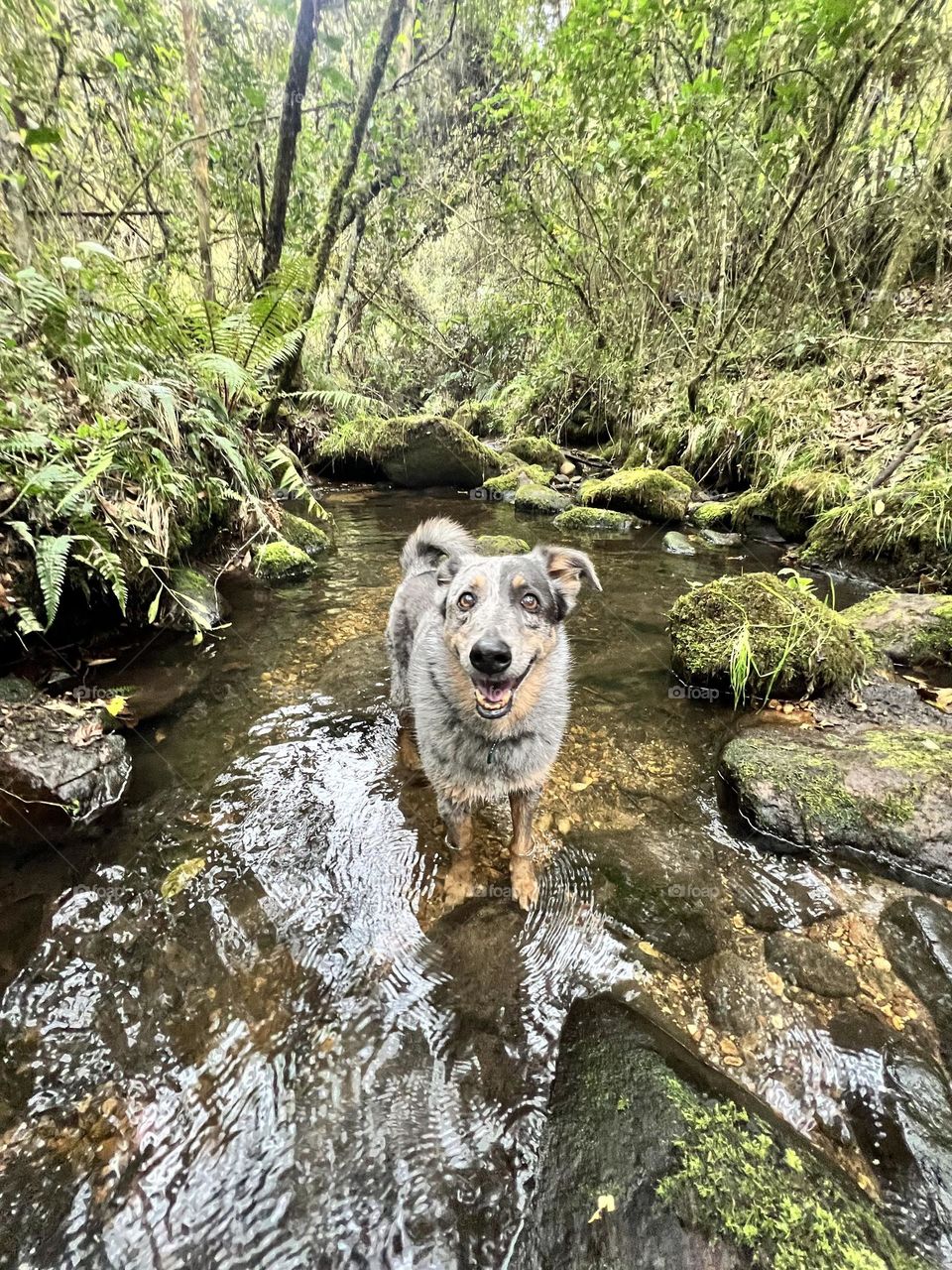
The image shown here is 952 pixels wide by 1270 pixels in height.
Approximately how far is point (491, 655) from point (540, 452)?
15.5m

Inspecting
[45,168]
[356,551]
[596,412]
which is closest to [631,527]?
[356,551]

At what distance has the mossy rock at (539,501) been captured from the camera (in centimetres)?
1347

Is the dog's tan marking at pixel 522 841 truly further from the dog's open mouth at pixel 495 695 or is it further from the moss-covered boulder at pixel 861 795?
the moss-covered boulder at pixel 861 795

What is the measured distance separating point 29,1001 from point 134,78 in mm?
11279

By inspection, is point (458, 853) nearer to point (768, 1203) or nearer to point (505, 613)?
point (505, 613)

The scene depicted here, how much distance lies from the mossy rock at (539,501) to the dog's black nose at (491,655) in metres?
10.9

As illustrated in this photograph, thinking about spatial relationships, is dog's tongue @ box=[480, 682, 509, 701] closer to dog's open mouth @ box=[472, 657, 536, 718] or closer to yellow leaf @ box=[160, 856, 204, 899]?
dog's open mouth @ box=[472, 657, 536, 718]

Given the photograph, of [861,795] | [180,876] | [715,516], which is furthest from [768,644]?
[715,516]

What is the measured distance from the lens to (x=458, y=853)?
12.2 ft

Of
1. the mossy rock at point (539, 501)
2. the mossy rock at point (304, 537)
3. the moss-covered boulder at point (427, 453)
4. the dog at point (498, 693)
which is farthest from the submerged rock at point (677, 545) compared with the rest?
the dog at point (498, 693)

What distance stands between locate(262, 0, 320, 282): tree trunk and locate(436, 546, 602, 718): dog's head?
851 centimetres

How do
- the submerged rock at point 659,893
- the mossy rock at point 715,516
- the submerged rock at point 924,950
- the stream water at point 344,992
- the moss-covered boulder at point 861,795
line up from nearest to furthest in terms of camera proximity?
1. the stream water at point 344,992
2. the submerged rock at point 924,950
3. the submerged rock at point 659,893
4. the moss-covered boulder at point 861,795
5. the mossy rock at point 715,516

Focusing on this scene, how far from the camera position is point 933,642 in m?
5.60

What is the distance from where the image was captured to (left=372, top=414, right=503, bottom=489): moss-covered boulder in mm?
15383
